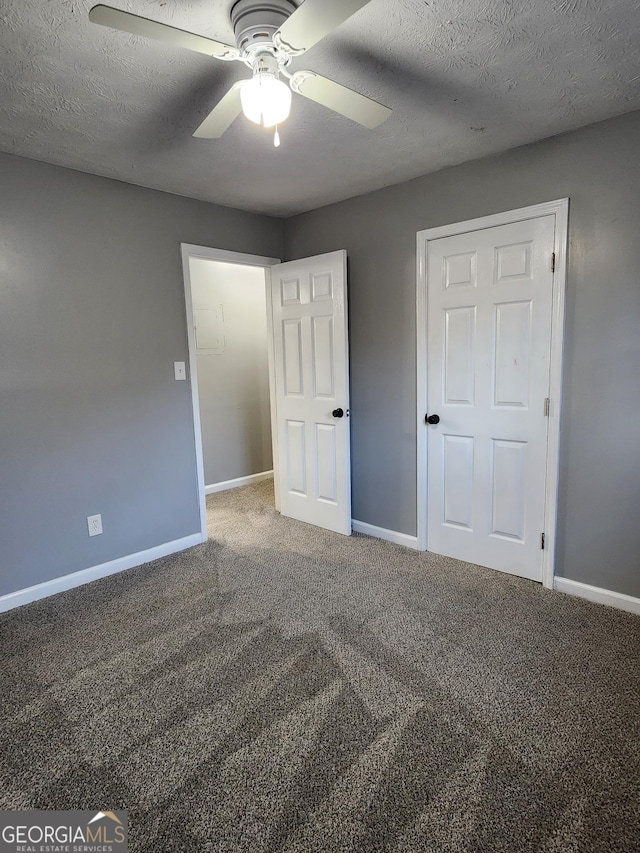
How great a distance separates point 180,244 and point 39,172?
0.86 meters

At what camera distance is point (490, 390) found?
2.66 meters

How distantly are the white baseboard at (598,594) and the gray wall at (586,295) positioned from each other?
0.03 metres

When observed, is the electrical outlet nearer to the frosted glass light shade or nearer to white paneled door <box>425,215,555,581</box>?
white paneled door <box>425,215,555,581</box>

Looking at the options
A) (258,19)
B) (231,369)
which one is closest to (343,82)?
(258,19)

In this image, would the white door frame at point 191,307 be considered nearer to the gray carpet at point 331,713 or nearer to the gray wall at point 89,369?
the gray wall at point 89,369

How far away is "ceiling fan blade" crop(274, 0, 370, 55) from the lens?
1073 mm

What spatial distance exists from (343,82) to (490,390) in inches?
67.5

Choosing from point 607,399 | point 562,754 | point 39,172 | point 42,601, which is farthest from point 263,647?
point 39,172

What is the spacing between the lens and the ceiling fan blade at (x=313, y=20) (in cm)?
107

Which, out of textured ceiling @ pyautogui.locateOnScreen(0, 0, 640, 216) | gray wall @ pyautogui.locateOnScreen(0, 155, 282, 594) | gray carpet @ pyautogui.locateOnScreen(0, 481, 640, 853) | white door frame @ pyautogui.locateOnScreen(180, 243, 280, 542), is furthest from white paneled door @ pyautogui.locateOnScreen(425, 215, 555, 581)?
gray wall @ pyautogui.locateOnScreen(0, 155, 282, 594)

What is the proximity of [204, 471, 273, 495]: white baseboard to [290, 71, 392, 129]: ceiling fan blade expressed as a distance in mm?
3668

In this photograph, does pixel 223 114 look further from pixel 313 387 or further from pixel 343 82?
pixel 313 387

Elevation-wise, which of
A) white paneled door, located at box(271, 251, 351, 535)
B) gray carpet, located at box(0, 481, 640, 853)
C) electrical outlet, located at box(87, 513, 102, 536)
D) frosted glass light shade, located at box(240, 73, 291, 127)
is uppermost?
frosted glass light shade, located at box(240, 73, 291, 127)

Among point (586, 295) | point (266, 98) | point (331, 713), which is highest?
point (266, 98)
